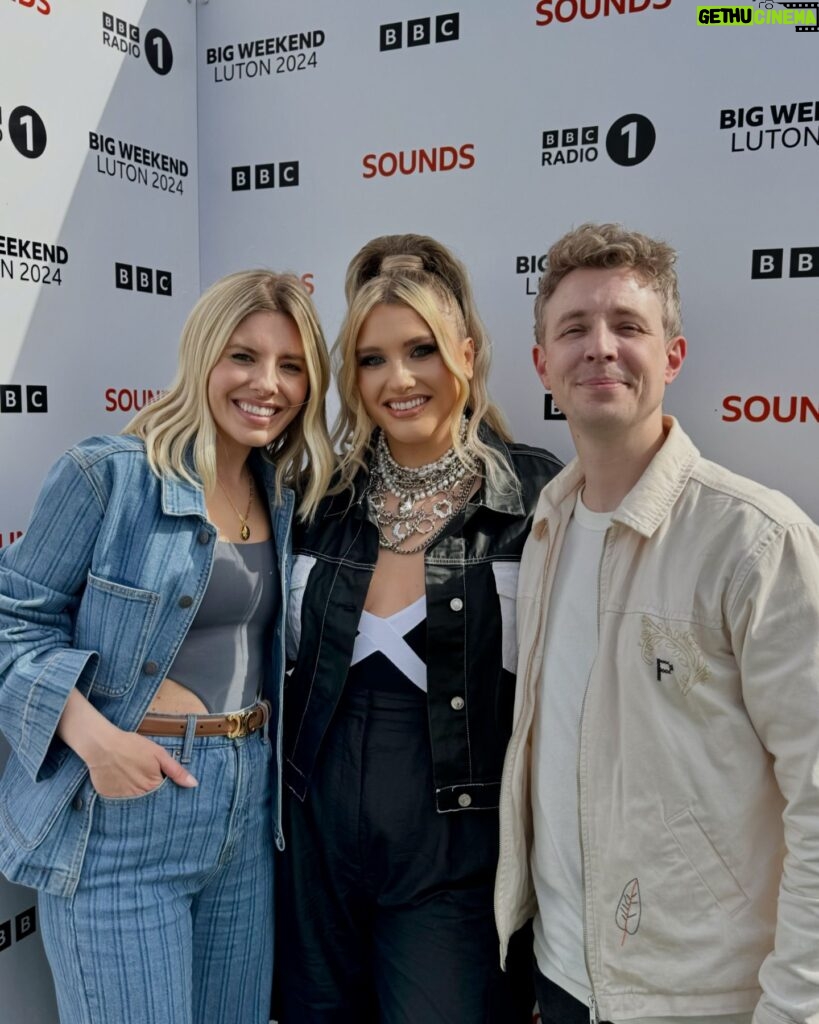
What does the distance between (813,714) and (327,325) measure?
196 centimetres

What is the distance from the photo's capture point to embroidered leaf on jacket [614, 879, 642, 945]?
4.66 ft

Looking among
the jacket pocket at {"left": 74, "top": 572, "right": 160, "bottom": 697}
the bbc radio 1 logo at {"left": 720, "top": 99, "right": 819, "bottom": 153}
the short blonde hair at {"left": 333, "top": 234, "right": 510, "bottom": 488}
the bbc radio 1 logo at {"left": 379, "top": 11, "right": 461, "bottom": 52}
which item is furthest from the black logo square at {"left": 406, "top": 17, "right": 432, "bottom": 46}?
the jacket pocket at {"left": 74, "top": 572, "right": 160, "bottom": 697}

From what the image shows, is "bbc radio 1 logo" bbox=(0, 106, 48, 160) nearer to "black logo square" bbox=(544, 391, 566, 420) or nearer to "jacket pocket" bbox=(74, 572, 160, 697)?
"jacket pocket" bbox=(74, 572, 160, 697)

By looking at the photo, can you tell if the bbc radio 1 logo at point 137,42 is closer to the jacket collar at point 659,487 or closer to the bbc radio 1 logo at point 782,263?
the bbc radio 1 logo at point 782,263

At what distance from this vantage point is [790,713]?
126 centimetres

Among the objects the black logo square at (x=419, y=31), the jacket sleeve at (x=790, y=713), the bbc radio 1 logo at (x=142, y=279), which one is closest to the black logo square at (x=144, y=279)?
the bbc radio 1 logo at (x=142, y=279)

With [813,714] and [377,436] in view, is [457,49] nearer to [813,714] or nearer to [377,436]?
[377,436]

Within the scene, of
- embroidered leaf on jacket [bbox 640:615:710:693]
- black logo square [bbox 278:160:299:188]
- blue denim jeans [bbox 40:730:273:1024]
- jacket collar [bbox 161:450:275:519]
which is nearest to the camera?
embroidered leaf on jacket [bbox 640:615:710:693]

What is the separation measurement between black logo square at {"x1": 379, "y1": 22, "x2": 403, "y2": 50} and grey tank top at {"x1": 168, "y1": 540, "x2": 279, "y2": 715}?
163cm

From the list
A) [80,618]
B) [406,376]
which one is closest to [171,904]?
[80,618]

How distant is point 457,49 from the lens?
7.93ft

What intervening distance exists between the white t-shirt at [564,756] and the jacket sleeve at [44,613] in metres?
0.92

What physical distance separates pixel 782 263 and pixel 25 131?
2.00 meters

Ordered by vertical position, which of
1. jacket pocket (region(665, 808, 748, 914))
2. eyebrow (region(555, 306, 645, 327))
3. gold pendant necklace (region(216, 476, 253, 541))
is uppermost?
eyebrow (region(555, 306, 645, 327))
